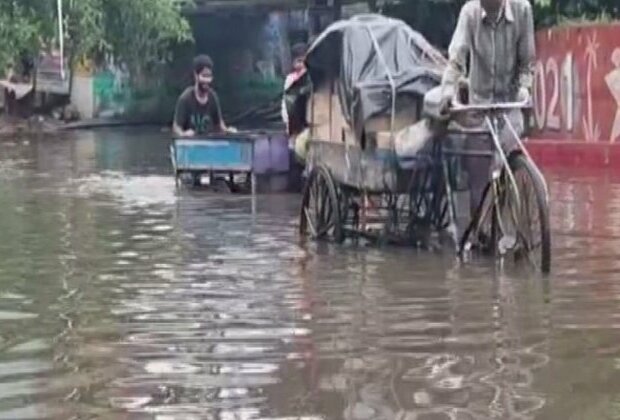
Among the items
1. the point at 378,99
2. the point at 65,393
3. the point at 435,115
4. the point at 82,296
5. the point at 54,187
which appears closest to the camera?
the point at 65,393

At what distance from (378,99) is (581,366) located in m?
4.55

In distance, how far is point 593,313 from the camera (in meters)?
8.26

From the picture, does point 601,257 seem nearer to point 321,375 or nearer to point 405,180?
point 405,180

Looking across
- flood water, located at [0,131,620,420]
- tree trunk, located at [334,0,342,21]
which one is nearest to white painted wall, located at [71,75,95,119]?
tree trunk, located at [334,0,342,21]

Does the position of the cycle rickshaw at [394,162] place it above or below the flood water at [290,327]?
above

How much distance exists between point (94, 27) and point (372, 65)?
21.4m

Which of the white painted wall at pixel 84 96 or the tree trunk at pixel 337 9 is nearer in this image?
the tree trunk at pixel 337 9

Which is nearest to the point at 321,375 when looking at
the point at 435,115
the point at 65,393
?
the point at 65,393

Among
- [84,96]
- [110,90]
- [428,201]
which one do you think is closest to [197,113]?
[428,201]

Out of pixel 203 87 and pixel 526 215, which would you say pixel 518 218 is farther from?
pixel 203 87

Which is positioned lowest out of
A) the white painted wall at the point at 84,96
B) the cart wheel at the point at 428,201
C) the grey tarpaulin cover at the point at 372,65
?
the white painted wall at the point at 84,96

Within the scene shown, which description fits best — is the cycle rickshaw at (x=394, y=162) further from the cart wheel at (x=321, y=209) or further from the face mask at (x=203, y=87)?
the face mask at (x=203, y=87)

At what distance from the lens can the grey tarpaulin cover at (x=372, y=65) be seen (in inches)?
437

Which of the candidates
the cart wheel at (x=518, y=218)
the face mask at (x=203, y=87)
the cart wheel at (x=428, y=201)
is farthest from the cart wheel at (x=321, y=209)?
the face mask at (x=203, y=87)
